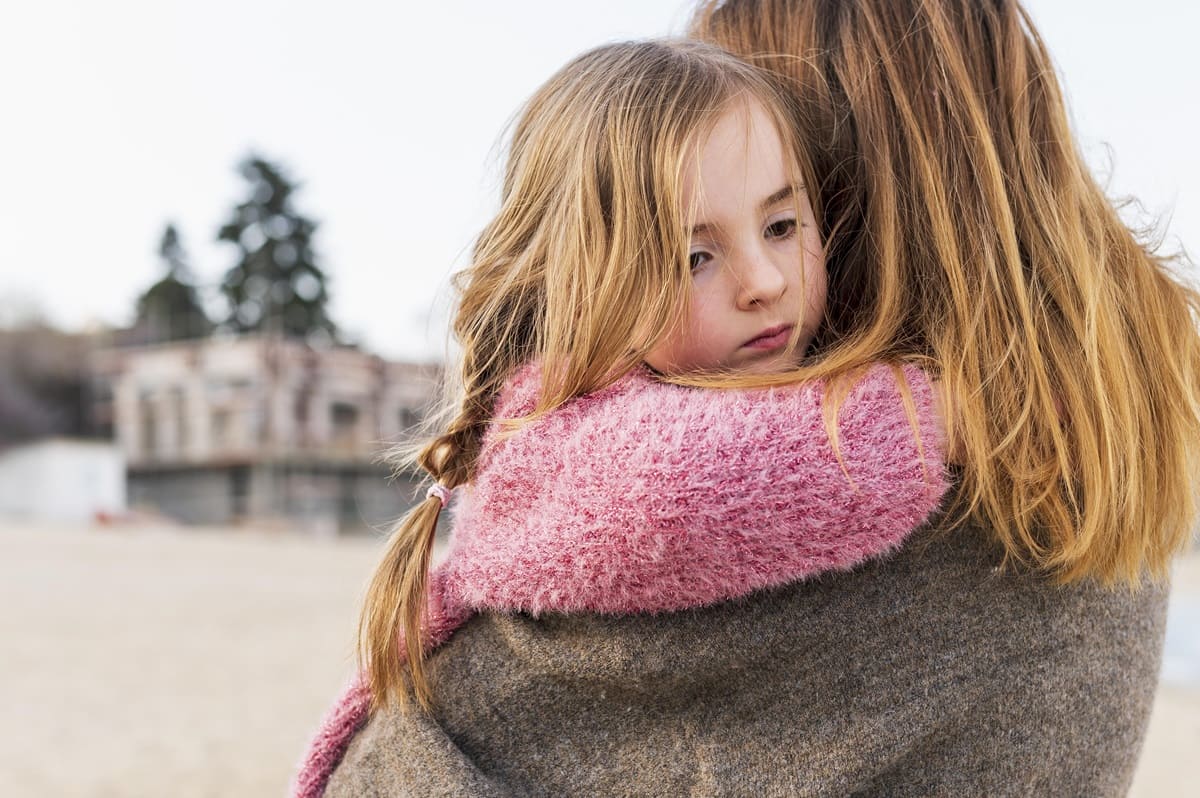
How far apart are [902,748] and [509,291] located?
0.62 meters

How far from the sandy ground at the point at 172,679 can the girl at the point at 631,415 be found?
210mm

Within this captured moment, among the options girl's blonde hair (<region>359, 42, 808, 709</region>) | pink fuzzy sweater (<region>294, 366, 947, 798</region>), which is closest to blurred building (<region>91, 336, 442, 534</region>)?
girl's blonde hair (<region>359, 42, 808, 709</region>)

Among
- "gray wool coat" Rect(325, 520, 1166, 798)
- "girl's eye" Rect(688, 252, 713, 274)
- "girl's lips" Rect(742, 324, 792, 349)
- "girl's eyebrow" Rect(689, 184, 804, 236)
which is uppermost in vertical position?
"girl's eyebrow" Rect(689, 184, 804, 236)

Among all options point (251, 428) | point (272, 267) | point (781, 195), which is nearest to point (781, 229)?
point (781, 195)

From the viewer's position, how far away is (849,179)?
125 cm

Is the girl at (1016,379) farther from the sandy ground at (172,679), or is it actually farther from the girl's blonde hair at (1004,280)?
the sandy ground at (172,679)

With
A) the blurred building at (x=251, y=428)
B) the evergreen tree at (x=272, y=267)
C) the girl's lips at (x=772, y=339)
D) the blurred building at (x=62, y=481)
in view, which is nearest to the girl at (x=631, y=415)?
the girl's lips at (x=772, y=339)

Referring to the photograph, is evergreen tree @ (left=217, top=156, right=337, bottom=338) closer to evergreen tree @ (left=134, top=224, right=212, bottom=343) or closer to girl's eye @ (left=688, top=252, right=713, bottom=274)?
evergreen tree @ (left=134, top=224, right=212, bottom=343)

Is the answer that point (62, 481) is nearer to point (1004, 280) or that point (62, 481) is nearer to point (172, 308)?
point (172, 308)

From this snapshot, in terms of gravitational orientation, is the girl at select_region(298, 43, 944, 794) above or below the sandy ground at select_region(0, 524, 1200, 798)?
above

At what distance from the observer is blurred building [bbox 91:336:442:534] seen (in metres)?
32.3

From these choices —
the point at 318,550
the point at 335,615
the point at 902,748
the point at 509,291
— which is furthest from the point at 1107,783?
the point at 318,550

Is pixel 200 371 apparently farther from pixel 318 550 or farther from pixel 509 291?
pixel 509 291

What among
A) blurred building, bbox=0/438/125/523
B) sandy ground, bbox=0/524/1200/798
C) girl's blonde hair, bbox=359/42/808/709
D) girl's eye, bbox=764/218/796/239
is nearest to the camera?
girl's blonde hair, bbox=359/42/808/709
